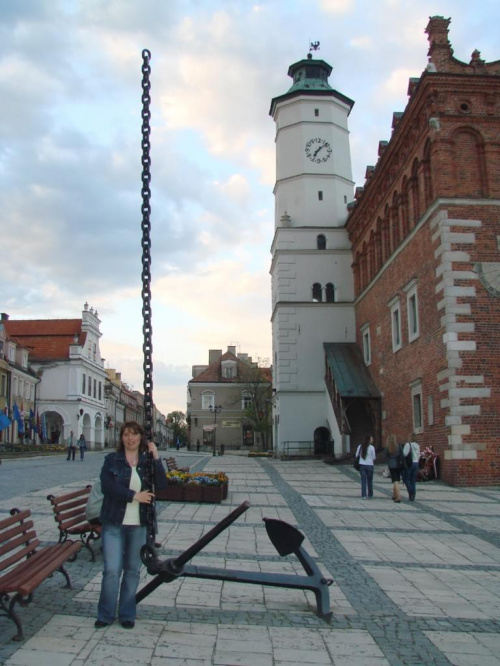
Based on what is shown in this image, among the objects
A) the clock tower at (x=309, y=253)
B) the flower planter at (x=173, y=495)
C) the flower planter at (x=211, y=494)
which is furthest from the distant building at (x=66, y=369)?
the flower planter at (x=211, y=494)

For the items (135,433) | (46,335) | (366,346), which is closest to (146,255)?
(135,433)

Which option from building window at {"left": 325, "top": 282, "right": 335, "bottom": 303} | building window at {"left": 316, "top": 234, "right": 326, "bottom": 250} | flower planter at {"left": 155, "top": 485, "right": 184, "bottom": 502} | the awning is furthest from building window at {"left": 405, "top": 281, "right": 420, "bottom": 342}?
building window at {"left": 316, "top": 234, "right": 326, "bottom": 250}

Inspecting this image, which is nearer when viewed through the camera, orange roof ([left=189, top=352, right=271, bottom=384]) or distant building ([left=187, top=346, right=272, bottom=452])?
distant building ([left=187, top=346, right=272, bottom=452])

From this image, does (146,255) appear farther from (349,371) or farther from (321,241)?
(321,241)

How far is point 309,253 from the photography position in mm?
36188

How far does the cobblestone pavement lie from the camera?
504 centimetres

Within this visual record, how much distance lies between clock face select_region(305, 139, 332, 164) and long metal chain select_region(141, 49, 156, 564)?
1272 inches

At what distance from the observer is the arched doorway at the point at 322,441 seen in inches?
1361

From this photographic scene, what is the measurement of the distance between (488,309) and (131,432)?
1637cm

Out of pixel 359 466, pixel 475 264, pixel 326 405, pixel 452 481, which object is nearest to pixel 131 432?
pixel 359 466

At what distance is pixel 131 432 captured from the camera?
5.85m

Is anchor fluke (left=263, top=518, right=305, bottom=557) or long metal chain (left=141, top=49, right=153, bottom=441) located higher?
long metal chain (left=141, top=49, right=153, bottom=441)

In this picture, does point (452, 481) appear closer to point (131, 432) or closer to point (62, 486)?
point (62, 486)

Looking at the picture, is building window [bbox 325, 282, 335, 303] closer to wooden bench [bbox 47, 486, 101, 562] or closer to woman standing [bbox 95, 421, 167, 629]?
wooden bench [bbox 47, 486, 101, 562]
